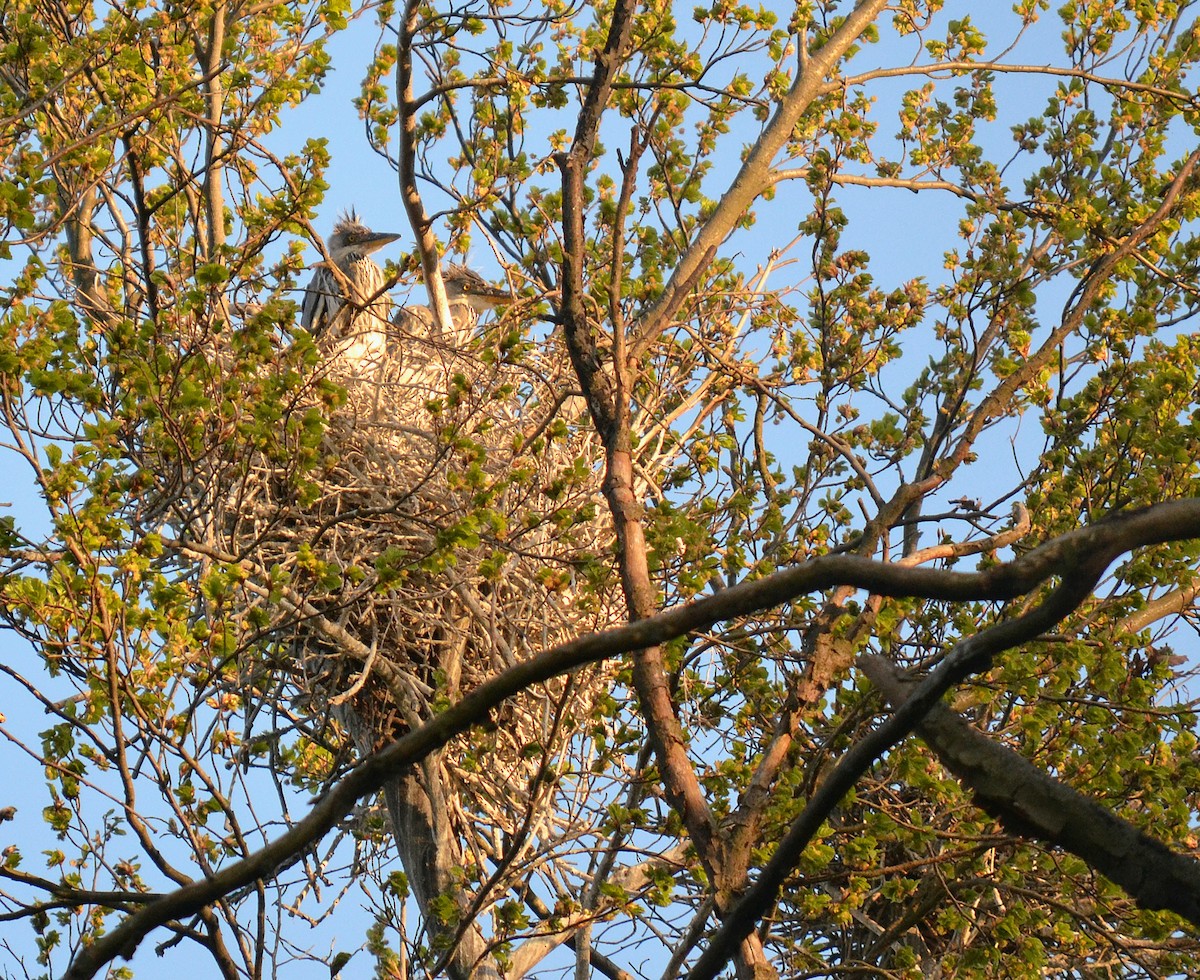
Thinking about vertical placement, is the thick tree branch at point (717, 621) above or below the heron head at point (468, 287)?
below

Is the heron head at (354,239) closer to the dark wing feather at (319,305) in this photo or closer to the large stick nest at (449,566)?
the dark wing feather at (319,305)

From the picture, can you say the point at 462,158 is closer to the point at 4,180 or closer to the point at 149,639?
the point at 4,180

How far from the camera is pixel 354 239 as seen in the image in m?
10.9

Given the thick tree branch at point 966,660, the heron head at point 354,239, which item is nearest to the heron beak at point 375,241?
the heron head at point 354,239

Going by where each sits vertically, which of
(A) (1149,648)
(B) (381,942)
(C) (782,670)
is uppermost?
(A) (1149,648)

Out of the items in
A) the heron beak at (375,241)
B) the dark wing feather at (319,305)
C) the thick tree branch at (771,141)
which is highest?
the heron beak at (375,241)

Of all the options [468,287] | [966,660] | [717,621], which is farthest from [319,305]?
[966,660]

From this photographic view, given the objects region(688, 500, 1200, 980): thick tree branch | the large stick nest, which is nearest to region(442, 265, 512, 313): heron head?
the large stick nest

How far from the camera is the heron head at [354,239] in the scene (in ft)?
35.4

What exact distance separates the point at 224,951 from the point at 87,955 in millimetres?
1934

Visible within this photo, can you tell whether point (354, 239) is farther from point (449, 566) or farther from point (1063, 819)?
point (1063, 819)

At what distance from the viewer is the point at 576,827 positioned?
5609 millimetres

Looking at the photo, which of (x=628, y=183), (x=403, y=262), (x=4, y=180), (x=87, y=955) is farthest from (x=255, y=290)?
(x=87, y=955)

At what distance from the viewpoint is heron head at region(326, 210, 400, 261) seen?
35.4ft
